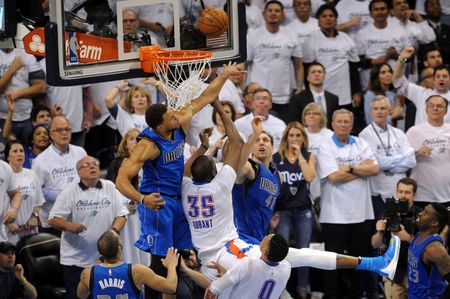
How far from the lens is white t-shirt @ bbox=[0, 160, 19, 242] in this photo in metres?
12.8

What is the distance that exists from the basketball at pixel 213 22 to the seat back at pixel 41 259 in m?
3.26

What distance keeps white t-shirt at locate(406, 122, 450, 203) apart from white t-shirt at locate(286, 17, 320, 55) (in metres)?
2.77

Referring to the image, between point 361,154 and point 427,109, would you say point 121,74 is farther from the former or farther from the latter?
point 427,109

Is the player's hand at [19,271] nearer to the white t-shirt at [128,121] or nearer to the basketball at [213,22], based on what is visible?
the white t-shirt at [128,121]

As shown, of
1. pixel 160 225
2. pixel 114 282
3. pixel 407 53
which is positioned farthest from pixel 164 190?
pixel 407 53

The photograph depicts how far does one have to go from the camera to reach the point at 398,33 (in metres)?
16.7

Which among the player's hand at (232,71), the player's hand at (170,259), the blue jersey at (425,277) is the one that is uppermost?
the player's hand at (232,71)

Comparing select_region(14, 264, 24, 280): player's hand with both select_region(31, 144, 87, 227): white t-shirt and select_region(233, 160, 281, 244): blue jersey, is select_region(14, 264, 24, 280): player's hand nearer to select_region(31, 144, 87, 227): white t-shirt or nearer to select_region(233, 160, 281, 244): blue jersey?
select_region(31, 144, 87, 227): white t-shirt

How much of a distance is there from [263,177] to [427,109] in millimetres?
3735

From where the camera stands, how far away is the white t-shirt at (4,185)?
12750 millimetres

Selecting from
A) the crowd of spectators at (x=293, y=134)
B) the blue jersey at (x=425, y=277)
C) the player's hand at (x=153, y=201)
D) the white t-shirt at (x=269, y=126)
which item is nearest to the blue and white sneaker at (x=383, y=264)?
the blue jersey at (x=425, y=277)

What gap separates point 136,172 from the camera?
416 inches

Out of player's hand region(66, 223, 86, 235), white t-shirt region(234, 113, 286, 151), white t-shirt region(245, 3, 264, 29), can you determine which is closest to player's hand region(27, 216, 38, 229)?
player's hand region(66, 223, 86, 235)

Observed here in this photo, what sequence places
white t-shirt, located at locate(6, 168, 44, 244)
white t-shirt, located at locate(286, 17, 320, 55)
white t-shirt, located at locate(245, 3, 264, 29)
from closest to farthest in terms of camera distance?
white t-shirt, located at locate(6, 168, 44, 244) < white t-shirt, located at locate(286, 17, 320, 55) < white t-shirt, located at locate(245, 3, 264, 29)
